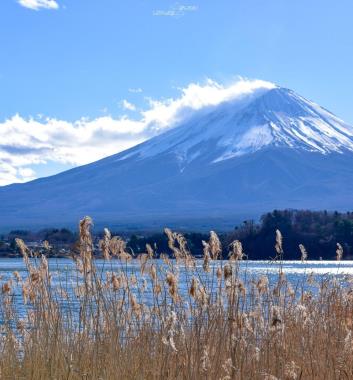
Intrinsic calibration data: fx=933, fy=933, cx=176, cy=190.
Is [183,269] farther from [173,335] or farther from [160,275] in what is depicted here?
[173,335]

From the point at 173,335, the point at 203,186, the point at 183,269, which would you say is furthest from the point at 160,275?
the point at 203,186

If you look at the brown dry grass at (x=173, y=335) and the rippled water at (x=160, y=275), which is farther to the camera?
the rippled water at (x=160, y=275)

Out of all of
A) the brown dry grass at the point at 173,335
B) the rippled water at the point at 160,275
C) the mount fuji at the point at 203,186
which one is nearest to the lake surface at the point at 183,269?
the rippled water at the point at 160,275

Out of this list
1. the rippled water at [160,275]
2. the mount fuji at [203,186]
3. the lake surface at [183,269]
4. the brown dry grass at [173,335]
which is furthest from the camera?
the mount fuji at [203,186]

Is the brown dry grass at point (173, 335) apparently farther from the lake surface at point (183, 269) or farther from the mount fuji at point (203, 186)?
the mount fuji at point (203, 186)

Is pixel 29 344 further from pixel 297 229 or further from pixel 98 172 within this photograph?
pixel 98 172

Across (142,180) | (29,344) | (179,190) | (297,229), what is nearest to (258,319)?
(29,344)

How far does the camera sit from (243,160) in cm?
19000

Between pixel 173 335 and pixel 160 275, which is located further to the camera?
pixel 160 275

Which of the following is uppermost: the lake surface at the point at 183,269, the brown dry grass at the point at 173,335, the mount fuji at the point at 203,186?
the mount fuji at the point at 203,186

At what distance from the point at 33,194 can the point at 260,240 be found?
155 m

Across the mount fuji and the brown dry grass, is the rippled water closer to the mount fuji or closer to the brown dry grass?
the brown dry grass

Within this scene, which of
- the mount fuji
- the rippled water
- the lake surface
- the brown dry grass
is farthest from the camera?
the mount fuji

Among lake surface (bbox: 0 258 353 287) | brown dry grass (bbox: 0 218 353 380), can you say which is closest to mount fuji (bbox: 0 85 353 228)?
lake surface (bbox: 0 258 353 287)
